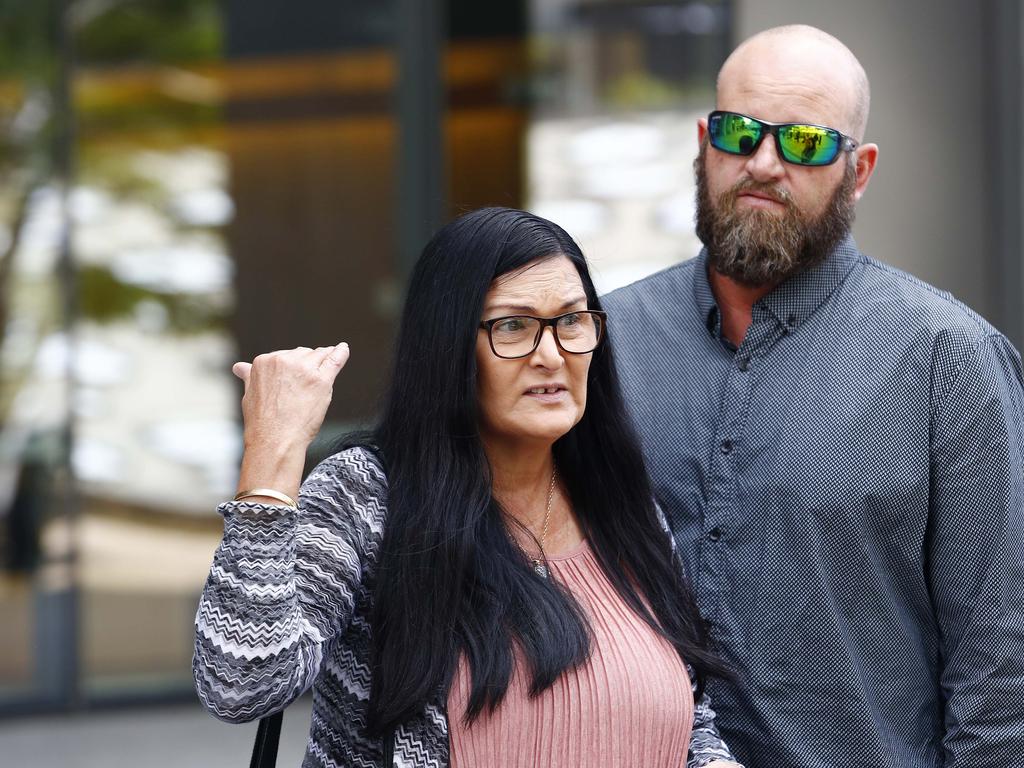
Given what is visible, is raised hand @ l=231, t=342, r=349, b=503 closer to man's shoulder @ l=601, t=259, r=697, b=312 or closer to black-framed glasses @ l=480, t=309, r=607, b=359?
black-framed glasses @ l=480, t=309, r=607, b=359

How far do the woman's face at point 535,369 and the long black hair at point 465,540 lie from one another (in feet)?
0.08

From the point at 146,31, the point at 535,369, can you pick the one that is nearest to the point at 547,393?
the point at 535,369

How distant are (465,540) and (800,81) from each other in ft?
3.54

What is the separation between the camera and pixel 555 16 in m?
7.81

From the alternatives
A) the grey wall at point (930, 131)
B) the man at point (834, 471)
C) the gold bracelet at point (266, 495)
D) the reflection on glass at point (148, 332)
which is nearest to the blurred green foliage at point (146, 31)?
the reflection on glass at point (148, 332)

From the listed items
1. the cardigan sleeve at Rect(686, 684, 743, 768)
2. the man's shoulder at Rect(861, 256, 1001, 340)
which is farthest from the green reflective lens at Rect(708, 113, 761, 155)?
the cardigan sleeve at Rect(686, 684, 743, 768)

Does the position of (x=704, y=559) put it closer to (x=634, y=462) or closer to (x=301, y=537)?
(x=634, y=462)

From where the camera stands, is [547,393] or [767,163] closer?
[547,393]

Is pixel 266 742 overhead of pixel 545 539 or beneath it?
beneath

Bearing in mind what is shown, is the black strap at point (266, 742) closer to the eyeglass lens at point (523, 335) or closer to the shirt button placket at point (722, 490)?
the eyeglass lens at point (523, 335)

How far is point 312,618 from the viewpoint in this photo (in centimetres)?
201

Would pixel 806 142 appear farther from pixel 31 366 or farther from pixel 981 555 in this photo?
pixel 31 366

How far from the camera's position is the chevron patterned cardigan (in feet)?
6.30

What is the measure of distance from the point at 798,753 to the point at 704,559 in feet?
1.26
